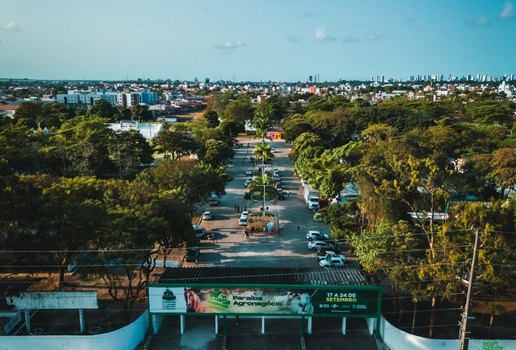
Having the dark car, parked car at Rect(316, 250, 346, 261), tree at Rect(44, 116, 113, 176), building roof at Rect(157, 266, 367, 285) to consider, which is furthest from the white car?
tree at Rect(44, 116, 113, 176)

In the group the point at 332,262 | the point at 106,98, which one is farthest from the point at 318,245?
the point at 106,98

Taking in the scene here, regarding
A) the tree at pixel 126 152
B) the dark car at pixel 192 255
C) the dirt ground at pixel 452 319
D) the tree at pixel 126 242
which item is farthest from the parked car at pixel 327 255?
the tree at pixel 126 152

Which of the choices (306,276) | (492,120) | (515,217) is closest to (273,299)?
(306,276)

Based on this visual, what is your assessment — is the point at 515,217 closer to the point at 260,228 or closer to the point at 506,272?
the point at 506,272

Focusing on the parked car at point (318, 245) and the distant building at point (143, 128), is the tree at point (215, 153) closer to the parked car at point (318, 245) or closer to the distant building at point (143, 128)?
the parked car at point (318, 245)

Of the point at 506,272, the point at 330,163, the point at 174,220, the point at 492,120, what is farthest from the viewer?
the point at 492,120

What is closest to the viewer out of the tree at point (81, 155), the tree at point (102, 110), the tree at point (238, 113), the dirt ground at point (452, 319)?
the dirt ground at point (452, 319)
